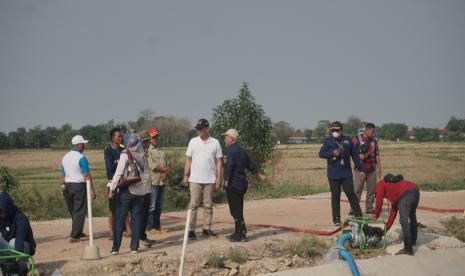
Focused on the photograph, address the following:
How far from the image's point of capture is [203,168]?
1021cm

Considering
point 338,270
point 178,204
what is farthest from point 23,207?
point 338,270

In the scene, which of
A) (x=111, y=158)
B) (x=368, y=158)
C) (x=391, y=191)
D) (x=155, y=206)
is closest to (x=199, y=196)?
(x=155, y=206)

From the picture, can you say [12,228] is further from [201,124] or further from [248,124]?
[248,124]

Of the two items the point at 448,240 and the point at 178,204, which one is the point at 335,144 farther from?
the point at 178,204

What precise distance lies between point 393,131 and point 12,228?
400 ft

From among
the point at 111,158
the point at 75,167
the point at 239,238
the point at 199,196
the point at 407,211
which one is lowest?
the point at 239,238

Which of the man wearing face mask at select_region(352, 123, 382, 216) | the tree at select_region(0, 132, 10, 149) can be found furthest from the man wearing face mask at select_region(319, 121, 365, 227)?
the tree at select_region(0, 132, 10, 149)

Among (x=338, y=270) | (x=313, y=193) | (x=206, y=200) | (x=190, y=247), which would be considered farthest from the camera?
(x=313, y=193)

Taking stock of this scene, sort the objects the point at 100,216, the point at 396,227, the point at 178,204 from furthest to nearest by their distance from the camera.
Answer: the point at 178,204 < the point at 100,216 < the point at 396,227

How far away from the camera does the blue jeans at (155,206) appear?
10.7 m

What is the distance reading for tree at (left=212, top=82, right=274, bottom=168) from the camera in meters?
21.1

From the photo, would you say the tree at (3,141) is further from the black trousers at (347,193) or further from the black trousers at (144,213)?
the black trousers at (347,193)

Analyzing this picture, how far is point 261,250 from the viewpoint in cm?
984

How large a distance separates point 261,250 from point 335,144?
8.56 ft
